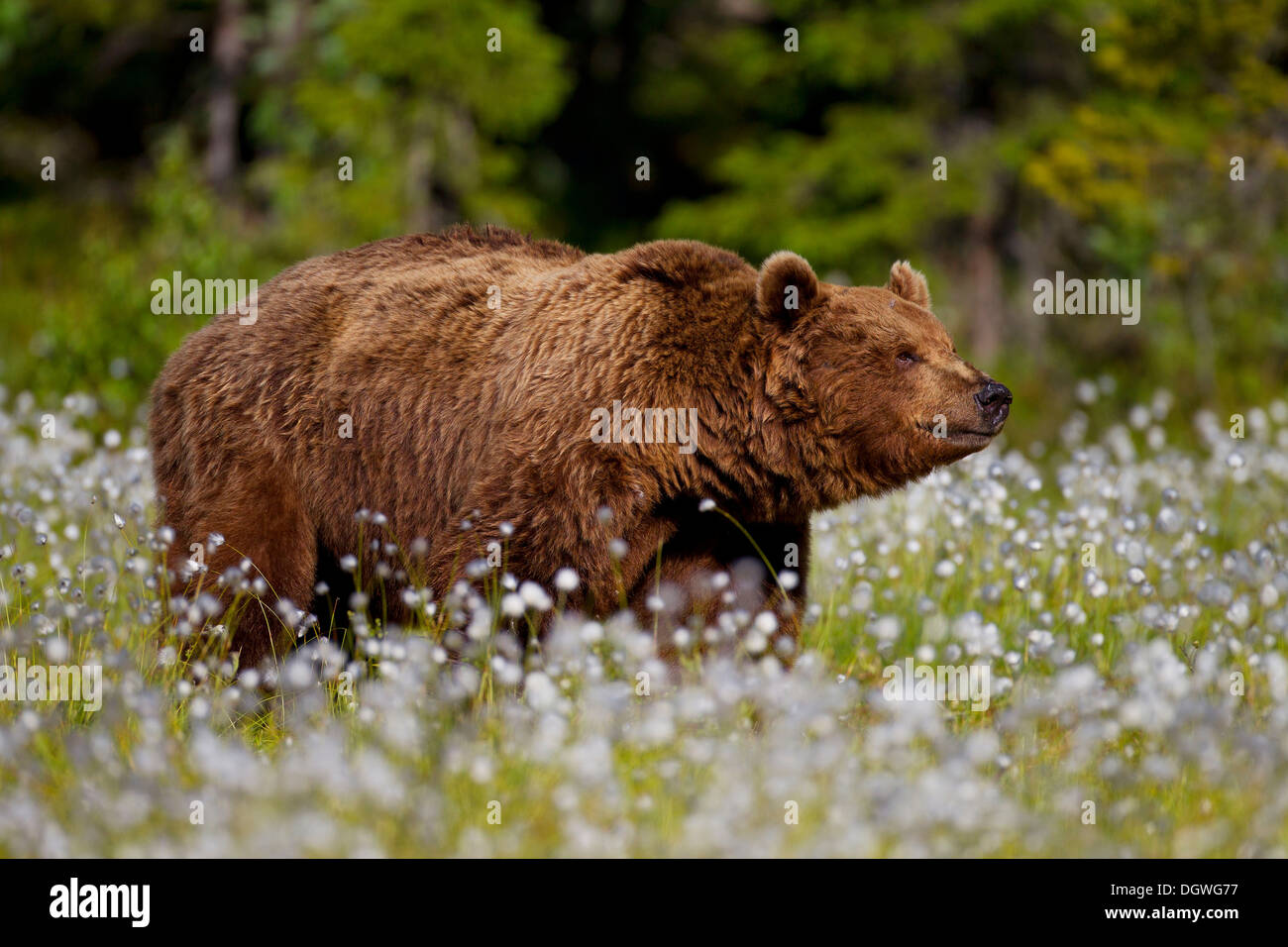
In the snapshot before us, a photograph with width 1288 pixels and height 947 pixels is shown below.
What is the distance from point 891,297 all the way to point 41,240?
46.5 ft

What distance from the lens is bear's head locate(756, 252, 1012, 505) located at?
481cm

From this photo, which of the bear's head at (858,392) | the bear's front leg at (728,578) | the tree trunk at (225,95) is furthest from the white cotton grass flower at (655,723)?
the tree trunk at (225,95)

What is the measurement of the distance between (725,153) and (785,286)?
12.6 metres

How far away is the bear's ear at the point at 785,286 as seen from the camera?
4.80 m

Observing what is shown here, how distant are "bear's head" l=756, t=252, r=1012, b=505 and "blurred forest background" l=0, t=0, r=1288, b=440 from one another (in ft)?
18.9

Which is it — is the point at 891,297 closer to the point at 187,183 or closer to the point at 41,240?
the point at 187,183

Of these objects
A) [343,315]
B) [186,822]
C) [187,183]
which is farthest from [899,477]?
[187,183]

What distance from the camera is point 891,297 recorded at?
508cm

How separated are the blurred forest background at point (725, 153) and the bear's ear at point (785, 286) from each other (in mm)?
5738

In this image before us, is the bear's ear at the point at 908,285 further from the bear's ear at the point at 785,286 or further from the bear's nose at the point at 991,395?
Result: the bear's nose at the point at 991,395
